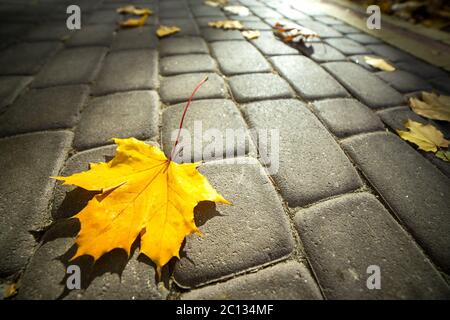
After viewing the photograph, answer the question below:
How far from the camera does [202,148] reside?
1344 mm

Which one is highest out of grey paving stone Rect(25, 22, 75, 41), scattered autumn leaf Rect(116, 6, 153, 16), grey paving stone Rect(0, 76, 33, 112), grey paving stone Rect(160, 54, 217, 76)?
scattered autumn leaf Rect(116, 6, 153, 16)

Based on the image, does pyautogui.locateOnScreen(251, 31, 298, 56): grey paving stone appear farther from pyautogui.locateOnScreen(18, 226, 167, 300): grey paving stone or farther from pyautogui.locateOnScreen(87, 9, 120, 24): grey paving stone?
pyautogui.locateOnScreen(18, 226, 167, 300): grey paving stone

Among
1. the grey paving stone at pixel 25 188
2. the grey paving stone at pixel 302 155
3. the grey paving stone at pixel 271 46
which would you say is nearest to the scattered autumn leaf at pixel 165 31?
the grey paving stone at pixel 271 46

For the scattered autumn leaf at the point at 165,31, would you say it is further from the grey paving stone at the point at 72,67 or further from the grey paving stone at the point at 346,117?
the grey paving stone at the point at 346,117

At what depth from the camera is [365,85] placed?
6.39ft

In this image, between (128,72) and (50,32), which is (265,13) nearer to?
(128,72)

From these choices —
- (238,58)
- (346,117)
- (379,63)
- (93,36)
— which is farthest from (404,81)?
(93,36)

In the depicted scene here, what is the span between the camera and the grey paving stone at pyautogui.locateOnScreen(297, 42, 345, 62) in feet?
7.57

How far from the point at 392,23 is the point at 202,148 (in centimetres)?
392

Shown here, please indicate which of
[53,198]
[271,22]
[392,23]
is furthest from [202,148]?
[392,23]

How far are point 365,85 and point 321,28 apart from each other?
1.52m

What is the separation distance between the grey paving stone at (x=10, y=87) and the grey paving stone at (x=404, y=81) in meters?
2.82

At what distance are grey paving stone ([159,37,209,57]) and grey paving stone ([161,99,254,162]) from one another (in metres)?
0.88

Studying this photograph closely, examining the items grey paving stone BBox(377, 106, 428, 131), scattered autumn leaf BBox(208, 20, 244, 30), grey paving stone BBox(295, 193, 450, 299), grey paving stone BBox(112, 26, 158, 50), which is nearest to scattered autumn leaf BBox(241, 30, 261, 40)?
scattered autumn leaf BBox(208, 20, 244, 30)
